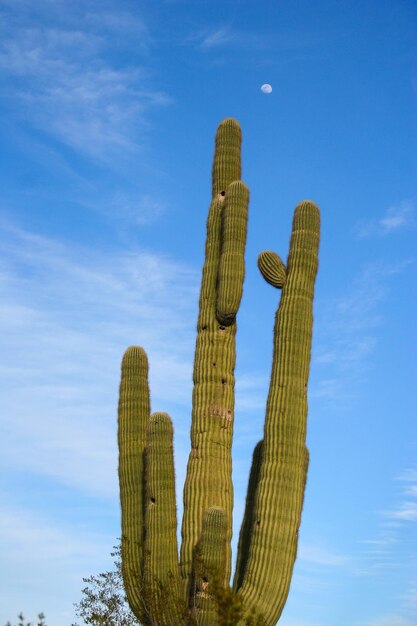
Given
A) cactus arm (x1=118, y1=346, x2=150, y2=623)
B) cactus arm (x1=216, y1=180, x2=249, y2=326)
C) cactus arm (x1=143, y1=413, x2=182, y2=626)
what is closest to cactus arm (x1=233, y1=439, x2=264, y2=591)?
cactus arm (x1=143, y1=413, x2=182, y2=626)

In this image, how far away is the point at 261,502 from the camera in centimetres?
1334

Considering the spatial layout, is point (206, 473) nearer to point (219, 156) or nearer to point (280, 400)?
point (280, 400)

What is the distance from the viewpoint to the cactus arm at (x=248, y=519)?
1387 cm

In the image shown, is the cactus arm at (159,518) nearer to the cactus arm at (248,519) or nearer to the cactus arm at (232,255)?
the cactus arm at (248,519)

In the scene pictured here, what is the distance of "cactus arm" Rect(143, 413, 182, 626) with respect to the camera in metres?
13.3

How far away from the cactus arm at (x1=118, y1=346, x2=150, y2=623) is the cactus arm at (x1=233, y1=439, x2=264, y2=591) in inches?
53.5

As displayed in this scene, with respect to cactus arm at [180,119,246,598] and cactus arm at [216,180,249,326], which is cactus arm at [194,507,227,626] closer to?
cactus arm at [180,119,246,598]

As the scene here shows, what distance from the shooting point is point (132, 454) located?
1434 centimetres

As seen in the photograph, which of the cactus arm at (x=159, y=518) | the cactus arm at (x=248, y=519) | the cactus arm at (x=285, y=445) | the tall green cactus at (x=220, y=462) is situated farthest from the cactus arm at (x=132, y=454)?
the cactus arm at (x=285, y=445)

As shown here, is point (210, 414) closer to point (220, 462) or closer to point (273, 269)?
point (220, 462)

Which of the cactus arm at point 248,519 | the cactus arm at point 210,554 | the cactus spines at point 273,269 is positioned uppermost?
the cactus spines at point 273,269

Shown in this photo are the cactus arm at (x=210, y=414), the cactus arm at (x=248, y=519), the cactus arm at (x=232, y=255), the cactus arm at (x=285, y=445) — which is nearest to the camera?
the cactus arm at (x=285, y=445)

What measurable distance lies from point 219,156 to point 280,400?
4231 millimetres

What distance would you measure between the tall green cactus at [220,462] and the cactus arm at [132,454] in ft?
0.05
